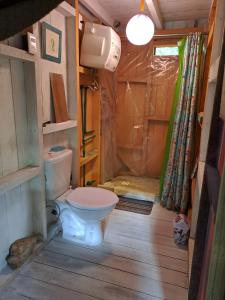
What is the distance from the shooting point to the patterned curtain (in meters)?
2.38

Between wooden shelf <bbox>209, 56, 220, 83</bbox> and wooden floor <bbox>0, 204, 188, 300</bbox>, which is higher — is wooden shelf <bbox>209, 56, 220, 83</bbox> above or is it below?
above

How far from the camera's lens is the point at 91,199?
1.92 meters

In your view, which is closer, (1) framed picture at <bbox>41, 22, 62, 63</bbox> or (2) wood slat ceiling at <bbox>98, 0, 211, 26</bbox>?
(1) framed picture at <bbox>41, 22, 62, 63</bbox>

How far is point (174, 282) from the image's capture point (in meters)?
1.64

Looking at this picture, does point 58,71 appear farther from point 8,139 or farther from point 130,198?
point 130,198

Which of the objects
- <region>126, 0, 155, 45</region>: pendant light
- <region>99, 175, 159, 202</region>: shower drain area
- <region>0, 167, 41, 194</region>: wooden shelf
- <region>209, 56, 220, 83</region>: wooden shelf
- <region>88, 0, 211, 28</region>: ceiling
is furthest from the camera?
<region>99, 175, 159, 202</region>: shower drain area

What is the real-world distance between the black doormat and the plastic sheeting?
0.50 metres

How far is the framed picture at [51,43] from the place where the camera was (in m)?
1.77

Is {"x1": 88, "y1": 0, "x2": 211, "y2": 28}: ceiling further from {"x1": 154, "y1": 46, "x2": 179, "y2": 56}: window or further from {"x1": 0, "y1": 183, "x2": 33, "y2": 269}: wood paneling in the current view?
{"x1": 0, "y1": 183, "x2": 33, "y2": 269}: wood paneling

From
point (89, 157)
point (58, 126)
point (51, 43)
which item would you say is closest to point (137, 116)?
point (89, 157)

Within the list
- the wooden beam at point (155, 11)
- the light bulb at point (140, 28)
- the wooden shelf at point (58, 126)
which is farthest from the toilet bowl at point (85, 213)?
the wooden beam at point (155, 11)

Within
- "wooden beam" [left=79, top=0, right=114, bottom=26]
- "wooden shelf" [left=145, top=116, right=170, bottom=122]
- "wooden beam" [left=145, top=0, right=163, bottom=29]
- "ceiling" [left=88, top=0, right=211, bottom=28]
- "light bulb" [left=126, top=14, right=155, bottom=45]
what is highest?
"ceiling" [left=88, top=0, right=211, bottom=28]

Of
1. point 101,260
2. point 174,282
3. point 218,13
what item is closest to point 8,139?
point 101,260

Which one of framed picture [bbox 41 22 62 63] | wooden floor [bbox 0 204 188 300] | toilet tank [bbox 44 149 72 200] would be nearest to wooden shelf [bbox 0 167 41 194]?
toilet tank [bbox 44 149 72 200]
